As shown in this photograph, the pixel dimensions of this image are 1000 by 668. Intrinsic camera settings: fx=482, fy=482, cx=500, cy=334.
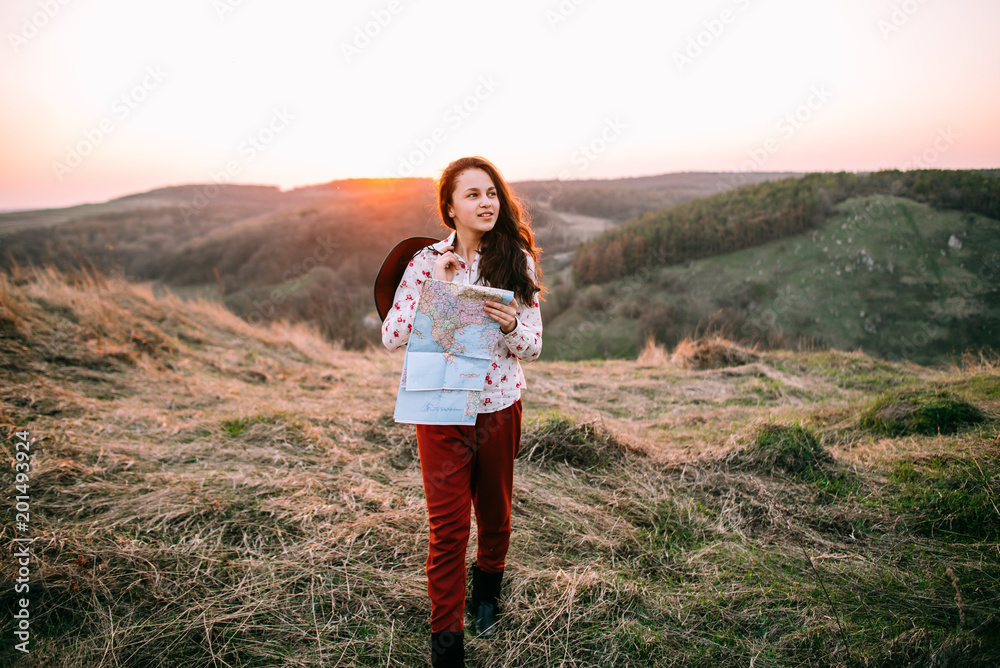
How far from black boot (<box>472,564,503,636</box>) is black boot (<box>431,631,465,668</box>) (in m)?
0.30

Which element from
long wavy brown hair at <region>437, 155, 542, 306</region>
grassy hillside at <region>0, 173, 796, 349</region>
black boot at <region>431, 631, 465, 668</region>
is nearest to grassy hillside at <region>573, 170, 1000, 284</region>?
grassy hillside at <region>0, 173, 796, 349</region>

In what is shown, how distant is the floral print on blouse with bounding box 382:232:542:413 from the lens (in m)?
1.88

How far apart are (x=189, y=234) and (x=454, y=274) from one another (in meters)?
32.9

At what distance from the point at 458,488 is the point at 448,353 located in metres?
0.51

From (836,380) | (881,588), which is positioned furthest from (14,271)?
(836,380)

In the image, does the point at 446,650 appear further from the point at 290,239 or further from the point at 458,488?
the point at 290,239

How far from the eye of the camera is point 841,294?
1212 centimetres

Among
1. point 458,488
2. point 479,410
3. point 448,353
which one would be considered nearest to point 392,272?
point 448,353

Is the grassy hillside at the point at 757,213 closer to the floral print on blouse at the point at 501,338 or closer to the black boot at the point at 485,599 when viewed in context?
the floral print on blouse at the point at 501,338

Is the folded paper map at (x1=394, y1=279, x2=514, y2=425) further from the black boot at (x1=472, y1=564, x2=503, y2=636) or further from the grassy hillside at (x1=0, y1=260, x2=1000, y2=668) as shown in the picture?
the grassy hillside at (x1=0, y1=260, x2=1000, y2=668)

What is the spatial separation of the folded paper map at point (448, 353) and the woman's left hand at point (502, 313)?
0.07 ft

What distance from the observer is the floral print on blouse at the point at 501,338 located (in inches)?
74.0

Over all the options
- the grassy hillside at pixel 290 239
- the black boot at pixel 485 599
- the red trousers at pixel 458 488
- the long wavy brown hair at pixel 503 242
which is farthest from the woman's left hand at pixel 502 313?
the grassy hillside at pixel 290 239

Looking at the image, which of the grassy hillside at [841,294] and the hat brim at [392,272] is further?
the grassy hillside at [841,294]
